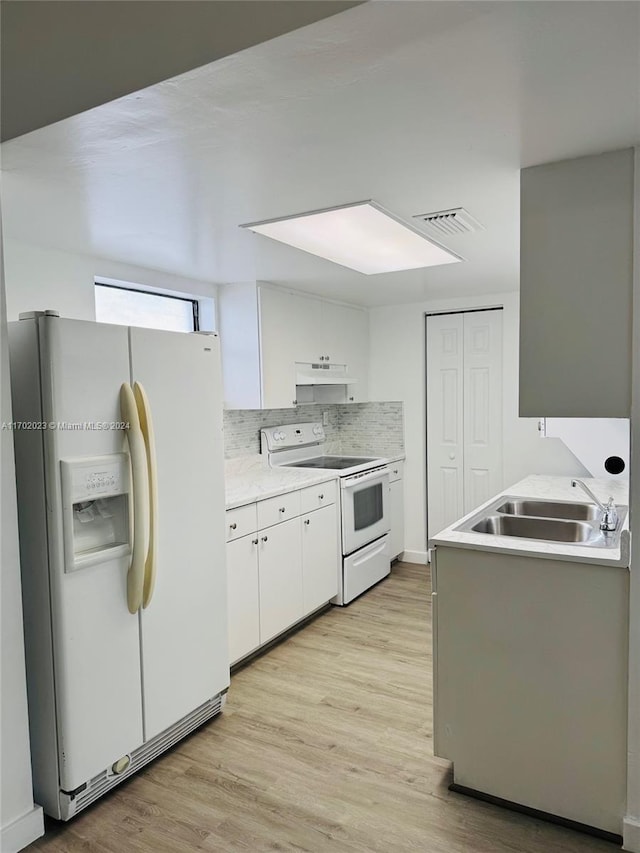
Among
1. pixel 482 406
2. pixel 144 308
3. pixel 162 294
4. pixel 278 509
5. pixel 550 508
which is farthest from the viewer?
pixel 482 406

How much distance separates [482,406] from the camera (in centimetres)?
473

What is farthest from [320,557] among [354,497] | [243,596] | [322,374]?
[322,374]

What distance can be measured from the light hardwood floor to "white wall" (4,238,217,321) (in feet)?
6.83

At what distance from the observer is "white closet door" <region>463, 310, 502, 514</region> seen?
4.66 m

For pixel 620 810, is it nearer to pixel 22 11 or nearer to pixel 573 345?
pixel 573 345

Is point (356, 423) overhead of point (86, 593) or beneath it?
overhead

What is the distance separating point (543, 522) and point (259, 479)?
1.80 m

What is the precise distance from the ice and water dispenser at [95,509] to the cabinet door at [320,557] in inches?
62.0

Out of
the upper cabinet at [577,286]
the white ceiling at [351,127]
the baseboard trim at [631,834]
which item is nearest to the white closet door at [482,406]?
the white ceiling at [351,127]

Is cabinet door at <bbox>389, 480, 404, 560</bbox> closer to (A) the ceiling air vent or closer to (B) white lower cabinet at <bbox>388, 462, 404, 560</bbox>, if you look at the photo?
(B) white lower cabinet at <bbox>388, 462, 404, 560</bbox>

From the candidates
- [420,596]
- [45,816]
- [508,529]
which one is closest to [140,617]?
[45,816]

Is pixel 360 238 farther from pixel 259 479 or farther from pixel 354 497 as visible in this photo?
pixel 354 497

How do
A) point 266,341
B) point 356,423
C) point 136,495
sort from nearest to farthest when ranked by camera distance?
point 136,495 → point 266,341 → point 356,423

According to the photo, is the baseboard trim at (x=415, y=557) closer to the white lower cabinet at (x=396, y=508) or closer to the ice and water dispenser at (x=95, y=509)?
the white lower cabinet at (x=396, y=508)
